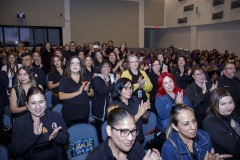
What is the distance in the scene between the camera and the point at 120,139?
1.47 metres

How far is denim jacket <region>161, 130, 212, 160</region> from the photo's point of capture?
1.89 meters

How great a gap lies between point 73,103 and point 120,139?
1817mm

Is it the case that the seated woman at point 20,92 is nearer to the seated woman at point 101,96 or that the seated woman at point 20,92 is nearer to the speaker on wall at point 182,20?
the seated woman at point 101,96

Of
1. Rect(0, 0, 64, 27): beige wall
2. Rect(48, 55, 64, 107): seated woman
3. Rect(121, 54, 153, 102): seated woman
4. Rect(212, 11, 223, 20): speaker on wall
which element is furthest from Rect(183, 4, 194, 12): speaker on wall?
Rect(48, 55, 64, 107): seated woman

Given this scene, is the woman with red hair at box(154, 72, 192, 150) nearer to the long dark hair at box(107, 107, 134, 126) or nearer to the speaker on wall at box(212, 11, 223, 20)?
the long dark hair at box(107, 107, 134, 126)

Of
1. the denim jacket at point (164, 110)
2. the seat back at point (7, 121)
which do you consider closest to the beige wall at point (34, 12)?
the seat back at point (7, 121)

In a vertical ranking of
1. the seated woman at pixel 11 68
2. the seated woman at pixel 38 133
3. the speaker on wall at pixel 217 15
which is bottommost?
the seated woman at pixel 38 133

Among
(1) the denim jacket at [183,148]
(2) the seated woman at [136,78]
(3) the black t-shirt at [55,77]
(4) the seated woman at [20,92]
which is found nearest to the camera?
(1) the denim jacket at [183,148]

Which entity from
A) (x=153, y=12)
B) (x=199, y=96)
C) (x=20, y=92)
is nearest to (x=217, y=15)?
(x=153, y=12)

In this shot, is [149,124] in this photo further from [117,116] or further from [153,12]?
[153,12]

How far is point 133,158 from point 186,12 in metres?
15.2

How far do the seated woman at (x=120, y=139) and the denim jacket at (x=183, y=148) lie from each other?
0.35 m

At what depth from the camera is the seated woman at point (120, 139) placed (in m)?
1.47

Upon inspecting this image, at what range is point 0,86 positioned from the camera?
392cm
